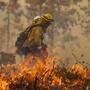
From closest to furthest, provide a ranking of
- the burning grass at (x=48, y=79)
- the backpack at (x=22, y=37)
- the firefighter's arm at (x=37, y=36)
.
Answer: the burning grass at (x=48, y=79), the firefighter's arm at (x=37, y=36), the backpack at (x=22, y=37)

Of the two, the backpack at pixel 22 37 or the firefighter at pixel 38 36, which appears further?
the backpack at pixel 22 37

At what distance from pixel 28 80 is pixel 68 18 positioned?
20497 mm

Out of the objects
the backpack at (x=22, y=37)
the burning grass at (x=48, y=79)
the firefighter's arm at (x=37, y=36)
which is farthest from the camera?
the backpack at (x=22, y=37)

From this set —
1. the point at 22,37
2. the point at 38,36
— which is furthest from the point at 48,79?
the point at 22,37

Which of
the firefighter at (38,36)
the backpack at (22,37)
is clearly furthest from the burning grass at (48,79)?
the backpack at (22,37)

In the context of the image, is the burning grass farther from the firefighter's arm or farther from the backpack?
the backpack

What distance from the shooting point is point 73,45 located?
89.8ft

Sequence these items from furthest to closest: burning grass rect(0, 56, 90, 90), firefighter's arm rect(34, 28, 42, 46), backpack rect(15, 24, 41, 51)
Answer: backpack rect(15, 24, 41, 51)
firefighter's arm rect(34, 28, 42, 46)
burning grass rect(0, 56, 90, 90)

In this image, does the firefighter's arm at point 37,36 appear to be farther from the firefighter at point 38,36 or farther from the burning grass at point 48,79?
the burning grass at point 48,79

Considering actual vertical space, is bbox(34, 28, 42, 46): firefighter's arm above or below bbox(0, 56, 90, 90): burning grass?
above

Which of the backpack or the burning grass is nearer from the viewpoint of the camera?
the burning grass

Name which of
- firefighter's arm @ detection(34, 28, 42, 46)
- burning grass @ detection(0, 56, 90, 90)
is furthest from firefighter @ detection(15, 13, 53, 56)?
burning grass @ detection(0, 56, 90, 90)

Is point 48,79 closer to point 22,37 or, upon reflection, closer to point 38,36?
point 38,36

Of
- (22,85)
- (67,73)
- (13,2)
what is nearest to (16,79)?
(22,85)
